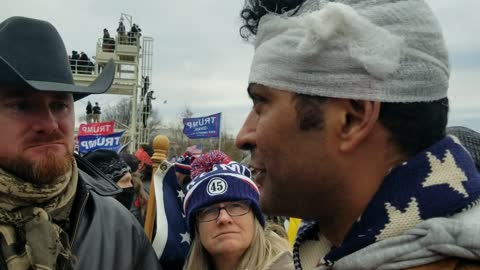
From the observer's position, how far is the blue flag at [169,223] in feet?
10.6

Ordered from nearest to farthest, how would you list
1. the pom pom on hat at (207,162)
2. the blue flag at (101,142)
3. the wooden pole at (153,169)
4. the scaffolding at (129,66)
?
the pom pom on hat at (207,162) < the wooden pole at (153,169) < the blue flag at (101,142) < the scaffolding at (129,66)

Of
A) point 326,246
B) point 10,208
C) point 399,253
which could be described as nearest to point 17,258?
point 10,208

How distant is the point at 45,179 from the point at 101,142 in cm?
944

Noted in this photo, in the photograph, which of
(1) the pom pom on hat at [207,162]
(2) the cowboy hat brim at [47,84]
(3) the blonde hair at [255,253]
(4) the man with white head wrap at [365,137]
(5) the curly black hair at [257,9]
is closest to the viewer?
(4) the man with white head wrap at [365,137]

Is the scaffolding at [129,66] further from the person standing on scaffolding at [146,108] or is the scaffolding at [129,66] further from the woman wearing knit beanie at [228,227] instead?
the woman wearing knit beanie at [228,227]

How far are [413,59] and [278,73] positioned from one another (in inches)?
12.3

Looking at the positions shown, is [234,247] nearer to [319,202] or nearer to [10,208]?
[10,208]

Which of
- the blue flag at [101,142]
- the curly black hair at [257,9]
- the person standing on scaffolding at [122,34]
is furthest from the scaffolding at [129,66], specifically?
the curly black hair at [257,9]

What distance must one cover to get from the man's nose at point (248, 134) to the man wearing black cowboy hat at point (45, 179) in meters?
1.11

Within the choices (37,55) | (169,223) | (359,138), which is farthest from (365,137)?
(169,223)

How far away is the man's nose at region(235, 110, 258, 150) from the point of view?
4.34 feet

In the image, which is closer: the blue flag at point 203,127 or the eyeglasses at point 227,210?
the eyeglasses at point 227,210

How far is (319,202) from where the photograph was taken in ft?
4.04

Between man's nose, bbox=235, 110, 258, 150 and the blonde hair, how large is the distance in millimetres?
1415
